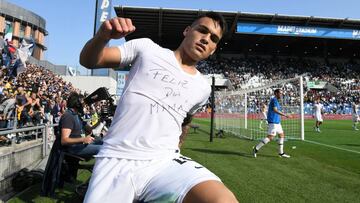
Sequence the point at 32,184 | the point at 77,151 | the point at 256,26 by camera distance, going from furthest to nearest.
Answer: the point at 256,26
the point at 32,184
the point at 77,151

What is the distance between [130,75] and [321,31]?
163 ft

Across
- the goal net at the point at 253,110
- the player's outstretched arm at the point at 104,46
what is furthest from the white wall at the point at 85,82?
the player's outstretched arm at the point at 104,46

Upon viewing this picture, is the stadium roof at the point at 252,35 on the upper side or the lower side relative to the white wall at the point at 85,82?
upper

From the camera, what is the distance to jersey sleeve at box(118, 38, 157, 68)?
7.85 feet

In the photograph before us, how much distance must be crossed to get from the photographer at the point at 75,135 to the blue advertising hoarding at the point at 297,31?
40.7 metres

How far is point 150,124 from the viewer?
2355 millimetres

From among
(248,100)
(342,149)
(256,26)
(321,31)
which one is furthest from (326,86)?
(342,149)

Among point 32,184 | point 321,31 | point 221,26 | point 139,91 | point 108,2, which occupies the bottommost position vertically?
point 32,184

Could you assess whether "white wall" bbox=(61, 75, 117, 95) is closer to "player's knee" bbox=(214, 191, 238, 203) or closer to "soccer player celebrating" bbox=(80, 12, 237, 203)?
"soccer player celebrating" bbox=(80, 12, 237, 203)

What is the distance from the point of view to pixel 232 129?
23531mm

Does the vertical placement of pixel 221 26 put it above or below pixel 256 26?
below

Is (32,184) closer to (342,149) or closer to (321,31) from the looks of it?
(342,149)

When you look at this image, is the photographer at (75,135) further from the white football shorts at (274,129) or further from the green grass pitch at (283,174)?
the white football shorts at (274,129)

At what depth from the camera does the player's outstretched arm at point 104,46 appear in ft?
6.65
